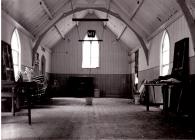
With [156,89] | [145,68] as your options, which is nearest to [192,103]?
[156,89]

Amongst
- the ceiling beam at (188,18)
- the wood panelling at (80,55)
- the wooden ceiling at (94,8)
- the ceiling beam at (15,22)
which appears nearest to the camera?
the ceiling beam at (188,18)

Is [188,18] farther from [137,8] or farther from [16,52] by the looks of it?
[16,52]

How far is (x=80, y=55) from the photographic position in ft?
65.9

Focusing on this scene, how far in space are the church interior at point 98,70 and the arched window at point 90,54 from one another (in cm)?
8

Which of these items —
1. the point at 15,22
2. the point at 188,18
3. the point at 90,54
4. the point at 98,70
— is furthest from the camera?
the point at 90,54

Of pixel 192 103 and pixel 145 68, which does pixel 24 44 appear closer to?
pixel 145 68

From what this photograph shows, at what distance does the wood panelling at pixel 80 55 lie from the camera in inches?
788

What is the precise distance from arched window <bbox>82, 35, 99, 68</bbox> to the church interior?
8 cm

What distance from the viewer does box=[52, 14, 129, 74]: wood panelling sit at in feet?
65.7

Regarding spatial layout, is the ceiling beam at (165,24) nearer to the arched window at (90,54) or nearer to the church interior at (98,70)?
the church interior at (98,70)

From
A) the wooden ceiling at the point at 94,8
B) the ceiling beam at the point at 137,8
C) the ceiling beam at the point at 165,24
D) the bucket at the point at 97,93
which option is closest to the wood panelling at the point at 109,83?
the bucket at the point at 97,93

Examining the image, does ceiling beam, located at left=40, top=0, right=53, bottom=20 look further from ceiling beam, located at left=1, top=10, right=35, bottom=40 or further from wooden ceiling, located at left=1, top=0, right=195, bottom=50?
ceiling beam, located at left=1, top=10, right=35, bottom=40

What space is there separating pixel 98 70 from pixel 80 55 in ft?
5.81

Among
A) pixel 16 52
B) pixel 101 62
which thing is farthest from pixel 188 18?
pixel 101 62
